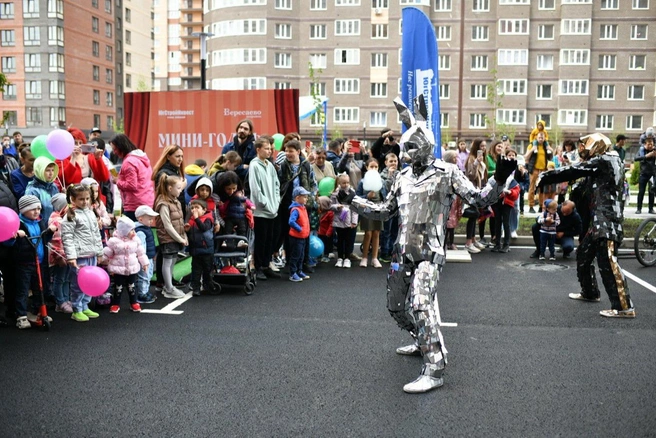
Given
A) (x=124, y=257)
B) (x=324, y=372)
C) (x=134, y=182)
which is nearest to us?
(x=324, y=372)

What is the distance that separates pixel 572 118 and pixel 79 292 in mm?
59520

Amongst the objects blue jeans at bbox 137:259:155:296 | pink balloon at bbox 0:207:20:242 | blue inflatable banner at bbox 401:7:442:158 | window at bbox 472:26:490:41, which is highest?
window at bbox 472:26:490:41

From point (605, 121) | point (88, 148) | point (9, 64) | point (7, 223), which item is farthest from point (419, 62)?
point (9, 64)

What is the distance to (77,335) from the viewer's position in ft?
22.0

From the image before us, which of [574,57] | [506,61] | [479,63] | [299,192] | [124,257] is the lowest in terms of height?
[124,257]

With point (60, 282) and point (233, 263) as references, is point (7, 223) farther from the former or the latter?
point (233, 263)

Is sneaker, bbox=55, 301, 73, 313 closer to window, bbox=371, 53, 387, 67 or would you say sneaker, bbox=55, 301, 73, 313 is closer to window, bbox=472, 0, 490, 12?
window, bbox=371, 53, 387, 67

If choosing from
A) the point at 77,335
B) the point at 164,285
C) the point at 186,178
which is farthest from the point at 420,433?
the point at 186,178

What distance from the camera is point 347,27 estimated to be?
62031 millimetres

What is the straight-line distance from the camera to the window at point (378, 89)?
61781mm

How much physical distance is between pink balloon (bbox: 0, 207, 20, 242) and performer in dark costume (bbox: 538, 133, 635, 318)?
5.69 metres

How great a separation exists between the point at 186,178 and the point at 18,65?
65585mm

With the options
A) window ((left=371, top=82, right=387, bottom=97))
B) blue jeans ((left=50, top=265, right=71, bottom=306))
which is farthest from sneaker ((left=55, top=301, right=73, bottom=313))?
window ((left=371, top=82, right=387, bottom=97))

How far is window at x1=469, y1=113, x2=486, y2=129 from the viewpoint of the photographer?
199 ft
